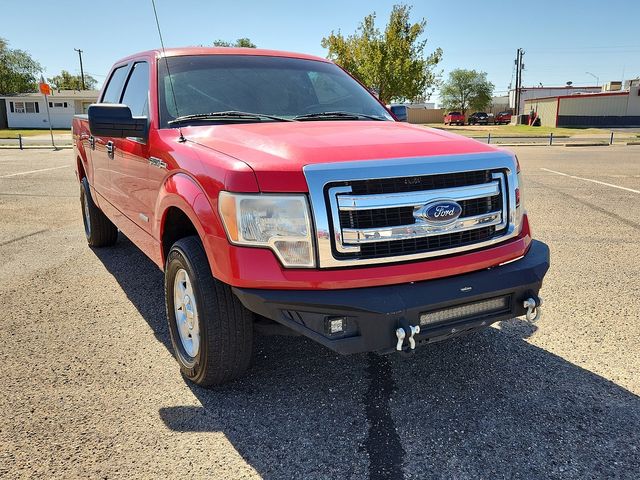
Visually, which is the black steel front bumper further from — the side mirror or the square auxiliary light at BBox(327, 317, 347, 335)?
the side mirror

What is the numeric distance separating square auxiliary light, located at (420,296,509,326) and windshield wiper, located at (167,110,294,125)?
1.66 m

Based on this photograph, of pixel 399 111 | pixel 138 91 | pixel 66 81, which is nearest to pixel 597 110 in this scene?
pixel 399 111

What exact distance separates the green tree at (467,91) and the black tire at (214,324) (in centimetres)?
8006

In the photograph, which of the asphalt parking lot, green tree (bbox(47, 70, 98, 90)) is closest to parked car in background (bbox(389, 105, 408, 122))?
the asphalt parking lot

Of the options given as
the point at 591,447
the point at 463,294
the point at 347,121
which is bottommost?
the point at 591,447

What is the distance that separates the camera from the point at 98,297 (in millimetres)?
4570

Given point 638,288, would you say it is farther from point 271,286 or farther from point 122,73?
point 122,73

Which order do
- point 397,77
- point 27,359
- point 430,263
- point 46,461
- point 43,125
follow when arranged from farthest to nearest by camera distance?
point 43,125
point 397,77
point 27,359
point 430,263
point 46,461

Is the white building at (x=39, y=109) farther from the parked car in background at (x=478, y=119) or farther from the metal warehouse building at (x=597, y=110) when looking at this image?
the metal warehouse building at (x=597, y=110)

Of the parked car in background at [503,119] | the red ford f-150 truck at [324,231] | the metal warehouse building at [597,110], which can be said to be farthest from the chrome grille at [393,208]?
the parked car in background at [503,119]

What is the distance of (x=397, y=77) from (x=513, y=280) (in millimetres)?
38444

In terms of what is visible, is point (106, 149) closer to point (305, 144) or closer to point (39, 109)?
point (305, 144)

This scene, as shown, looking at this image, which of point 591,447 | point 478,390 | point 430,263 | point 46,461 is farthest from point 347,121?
point 46,461

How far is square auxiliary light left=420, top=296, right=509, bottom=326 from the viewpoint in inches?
101
